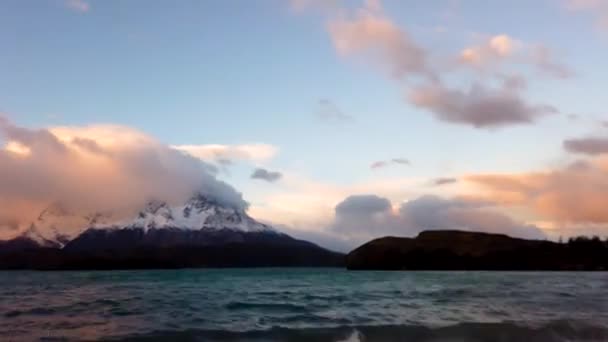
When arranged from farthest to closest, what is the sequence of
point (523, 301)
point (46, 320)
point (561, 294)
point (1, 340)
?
point (561, 294), point (523, 301), point (46, 320), point (1, 340)

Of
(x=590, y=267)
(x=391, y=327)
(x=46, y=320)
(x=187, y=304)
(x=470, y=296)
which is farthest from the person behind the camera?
(x=590, y=267)

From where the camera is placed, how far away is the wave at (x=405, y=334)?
1230 inches

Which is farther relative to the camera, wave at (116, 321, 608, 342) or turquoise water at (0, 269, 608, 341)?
turquoise water at (0, 269, 608, 341)

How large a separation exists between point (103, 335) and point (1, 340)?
4.70 metres

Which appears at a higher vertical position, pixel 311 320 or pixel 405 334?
pixel 311 320

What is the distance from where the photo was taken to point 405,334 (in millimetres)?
32406

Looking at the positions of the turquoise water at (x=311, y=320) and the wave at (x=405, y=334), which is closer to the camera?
the wave at (x=405, y=334)

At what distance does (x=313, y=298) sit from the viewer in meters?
55.3

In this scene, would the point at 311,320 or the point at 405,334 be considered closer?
the point at 405,334

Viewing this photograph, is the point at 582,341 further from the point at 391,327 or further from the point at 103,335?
the point at 103,335

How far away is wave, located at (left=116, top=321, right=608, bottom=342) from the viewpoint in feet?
103

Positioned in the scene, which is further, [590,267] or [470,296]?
[590,267]

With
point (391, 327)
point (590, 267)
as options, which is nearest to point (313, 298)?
point (391, 327)

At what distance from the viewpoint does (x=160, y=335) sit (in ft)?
104
